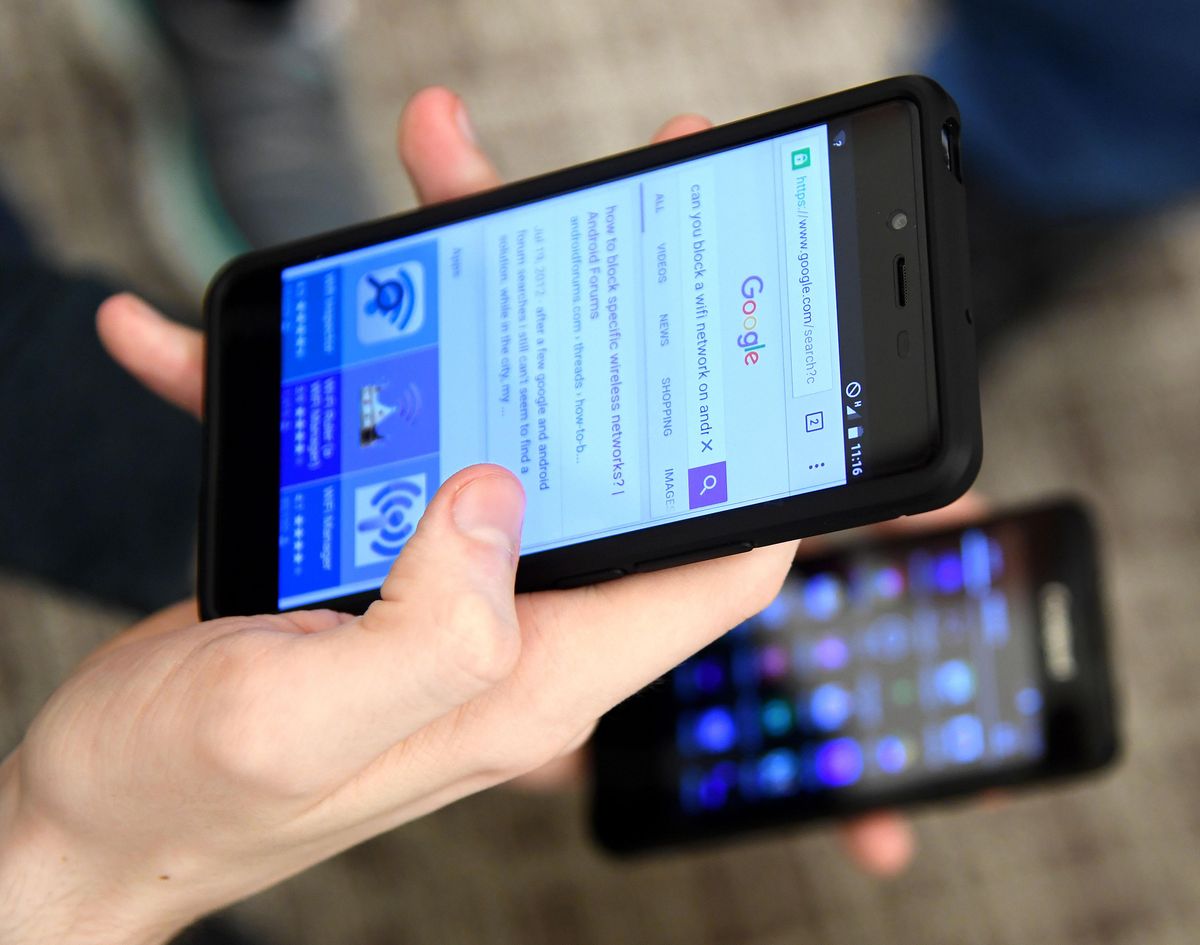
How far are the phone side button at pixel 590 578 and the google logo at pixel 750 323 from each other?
0.09m

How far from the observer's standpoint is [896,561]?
571mm

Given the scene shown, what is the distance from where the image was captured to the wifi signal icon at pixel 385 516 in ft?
1.28

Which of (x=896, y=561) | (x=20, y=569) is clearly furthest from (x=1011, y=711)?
(x=20, y=569)

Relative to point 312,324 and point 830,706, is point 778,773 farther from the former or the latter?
point 312,324

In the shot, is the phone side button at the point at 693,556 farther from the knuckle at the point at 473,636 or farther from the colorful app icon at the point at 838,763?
the colorful app icon at the point at 838,763

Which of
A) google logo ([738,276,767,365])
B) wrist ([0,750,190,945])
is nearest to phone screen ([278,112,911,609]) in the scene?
google logo ([738,276,767,365])

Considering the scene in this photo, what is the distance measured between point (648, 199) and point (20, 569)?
1.28ft

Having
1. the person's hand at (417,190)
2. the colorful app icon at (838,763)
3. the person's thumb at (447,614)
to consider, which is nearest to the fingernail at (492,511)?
the person's thumb at (447,614)

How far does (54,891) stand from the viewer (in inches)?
14.3

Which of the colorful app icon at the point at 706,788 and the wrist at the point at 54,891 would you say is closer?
the wrist at the point at 54,891

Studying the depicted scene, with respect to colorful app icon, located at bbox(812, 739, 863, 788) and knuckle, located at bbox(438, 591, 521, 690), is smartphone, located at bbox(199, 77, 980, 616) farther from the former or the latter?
colorful app icon, located at bbox(812, 739, 863, 788)

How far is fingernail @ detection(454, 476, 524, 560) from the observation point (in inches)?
11.6

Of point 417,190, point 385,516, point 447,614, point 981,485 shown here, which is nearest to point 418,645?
point 447,614

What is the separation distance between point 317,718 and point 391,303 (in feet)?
0.63
